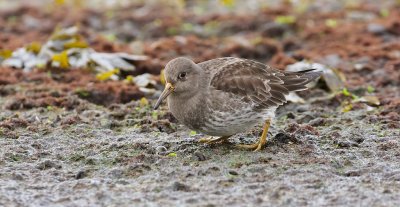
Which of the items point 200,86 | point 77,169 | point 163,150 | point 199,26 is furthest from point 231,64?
point 199,26

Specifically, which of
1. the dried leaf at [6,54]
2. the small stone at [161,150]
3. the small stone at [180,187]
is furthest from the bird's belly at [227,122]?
the dried leaf at [6,54]

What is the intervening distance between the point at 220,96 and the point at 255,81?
0.64m

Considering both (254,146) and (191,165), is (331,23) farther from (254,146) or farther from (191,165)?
(191,165)

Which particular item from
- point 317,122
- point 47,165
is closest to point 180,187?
point 47,165

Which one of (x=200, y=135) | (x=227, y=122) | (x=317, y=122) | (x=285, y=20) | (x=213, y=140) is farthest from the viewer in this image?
(x=285, y=20)

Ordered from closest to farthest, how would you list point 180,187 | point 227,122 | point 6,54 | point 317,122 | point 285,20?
point 180,187 → point 227,122 → point 317,122 → point 6,54 → point 285,20

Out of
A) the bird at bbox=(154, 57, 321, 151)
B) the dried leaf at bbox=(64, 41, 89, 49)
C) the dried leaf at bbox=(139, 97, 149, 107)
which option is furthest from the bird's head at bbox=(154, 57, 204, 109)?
the dried leaf at bbox=(64, 41, 89, 49)

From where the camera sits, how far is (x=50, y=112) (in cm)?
1025

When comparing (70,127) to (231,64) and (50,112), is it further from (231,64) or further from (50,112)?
(231,64)

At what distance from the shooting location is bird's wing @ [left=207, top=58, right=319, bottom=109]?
843 centimetres

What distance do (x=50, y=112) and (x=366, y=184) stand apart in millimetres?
5009

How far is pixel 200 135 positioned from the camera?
9.30 m

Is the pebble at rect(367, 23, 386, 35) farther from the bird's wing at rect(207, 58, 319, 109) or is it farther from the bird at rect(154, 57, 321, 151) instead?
the bird at rect(154, 57, 321, 151)

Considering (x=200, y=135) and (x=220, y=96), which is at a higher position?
(x=220, y=96)
